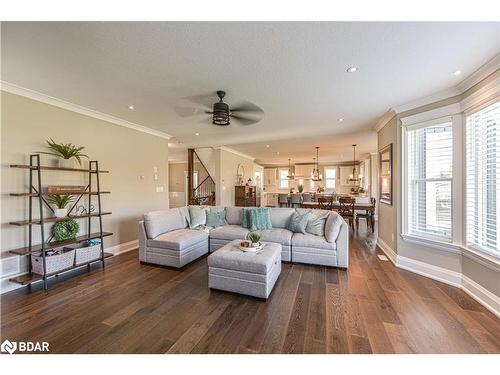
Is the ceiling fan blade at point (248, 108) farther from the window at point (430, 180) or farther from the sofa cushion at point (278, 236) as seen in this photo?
the window at point (430, 180)

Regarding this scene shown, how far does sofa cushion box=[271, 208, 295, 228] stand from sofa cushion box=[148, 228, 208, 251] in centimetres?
144

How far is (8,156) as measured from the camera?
274 cm

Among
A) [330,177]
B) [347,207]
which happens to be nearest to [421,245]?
[347,207]

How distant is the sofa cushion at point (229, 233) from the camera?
3863 millimetres

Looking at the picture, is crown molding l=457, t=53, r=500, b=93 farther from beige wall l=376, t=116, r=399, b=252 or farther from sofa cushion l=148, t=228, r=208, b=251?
sofa cushion l=148, t=228, r=208, b=251

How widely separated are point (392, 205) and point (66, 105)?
564 centimetres

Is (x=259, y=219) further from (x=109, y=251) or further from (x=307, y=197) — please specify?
(x=307, y=197)

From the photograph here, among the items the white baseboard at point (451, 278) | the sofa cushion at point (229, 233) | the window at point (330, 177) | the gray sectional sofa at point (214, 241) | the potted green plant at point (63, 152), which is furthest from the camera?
the window at point (330, 177)

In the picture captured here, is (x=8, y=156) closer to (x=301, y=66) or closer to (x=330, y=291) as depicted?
(x=301, y=66)

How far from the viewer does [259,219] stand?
4160 millimetres

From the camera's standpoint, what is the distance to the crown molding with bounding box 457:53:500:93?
7.05ft

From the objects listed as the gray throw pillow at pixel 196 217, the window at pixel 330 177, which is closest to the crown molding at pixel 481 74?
the gray throw pillow at pixel 196 217

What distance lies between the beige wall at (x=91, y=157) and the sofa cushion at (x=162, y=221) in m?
0.99

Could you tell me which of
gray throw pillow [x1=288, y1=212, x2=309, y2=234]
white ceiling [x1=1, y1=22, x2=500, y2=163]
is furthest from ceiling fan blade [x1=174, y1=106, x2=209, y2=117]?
gray throw pillow [x1=288, y1=212, x2=309, y2=234]
